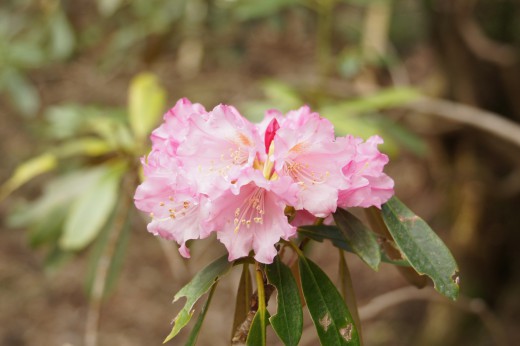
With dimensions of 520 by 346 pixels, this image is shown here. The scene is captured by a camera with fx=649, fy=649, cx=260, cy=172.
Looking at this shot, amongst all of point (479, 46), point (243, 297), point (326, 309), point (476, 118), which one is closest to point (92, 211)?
point (243, 297)

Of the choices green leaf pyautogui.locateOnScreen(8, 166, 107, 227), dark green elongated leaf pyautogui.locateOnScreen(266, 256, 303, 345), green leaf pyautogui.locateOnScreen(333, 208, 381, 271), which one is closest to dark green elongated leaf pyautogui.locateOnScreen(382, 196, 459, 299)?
green leaf pyautogui.locateOnScreen(333, 208, 381, 271)

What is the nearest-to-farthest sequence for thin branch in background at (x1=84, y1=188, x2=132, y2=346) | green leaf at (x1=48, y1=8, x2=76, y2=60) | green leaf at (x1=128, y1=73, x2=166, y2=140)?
thin branch in background at (x1=84, y1=188, x2=132, y2=346), green leaf at (x1=128, y1=73, x2=166, y2=140), green leaf at (x1=48, y1=8, x2=76, y2=60)

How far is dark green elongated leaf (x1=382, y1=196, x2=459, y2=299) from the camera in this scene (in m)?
0.70

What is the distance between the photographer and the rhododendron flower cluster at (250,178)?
68 cm

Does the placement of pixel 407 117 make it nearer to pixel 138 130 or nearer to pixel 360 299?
pixel 360 299

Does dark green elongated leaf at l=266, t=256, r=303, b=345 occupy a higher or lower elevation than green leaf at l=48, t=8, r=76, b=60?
higher

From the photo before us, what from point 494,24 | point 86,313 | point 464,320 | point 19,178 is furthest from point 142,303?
point 494,24

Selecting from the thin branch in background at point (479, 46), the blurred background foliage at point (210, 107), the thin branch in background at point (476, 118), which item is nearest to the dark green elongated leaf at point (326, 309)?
the blurred background foliage at point (210, 107)

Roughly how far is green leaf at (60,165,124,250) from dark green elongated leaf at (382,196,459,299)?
2.72 ft

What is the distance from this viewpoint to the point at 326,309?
2.40 ft

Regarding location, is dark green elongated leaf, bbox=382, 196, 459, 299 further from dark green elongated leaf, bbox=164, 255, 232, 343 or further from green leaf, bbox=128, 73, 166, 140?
green leaf, bbox=128, 73, 166, 140

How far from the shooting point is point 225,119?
0.71 m

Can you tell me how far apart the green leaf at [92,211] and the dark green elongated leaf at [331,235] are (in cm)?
75

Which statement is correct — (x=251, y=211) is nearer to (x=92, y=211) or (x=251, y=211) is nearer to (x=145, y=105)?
(x=92, y=211)
